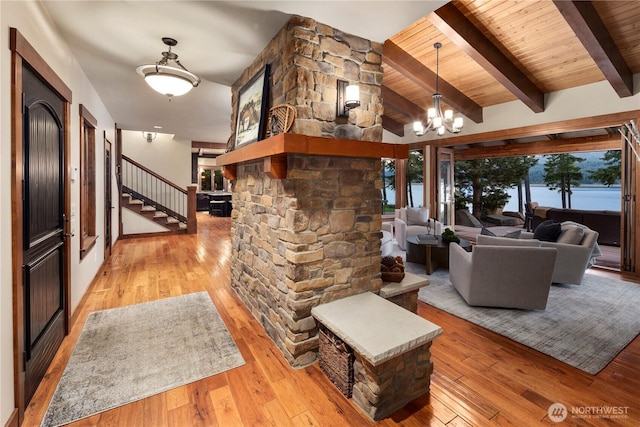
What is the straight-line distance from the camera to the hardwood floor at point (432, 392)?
1819mm

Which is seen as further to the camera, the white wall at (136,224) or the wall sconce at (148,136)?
the wall sconce at (148,136)

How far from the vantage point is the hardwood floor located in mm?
1819

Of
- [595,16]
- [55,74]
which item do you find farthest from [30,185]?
[595,16]

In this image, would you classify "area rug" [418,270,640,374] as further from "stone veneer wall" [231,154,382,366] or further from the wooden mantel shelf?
the wooden mantel shelf

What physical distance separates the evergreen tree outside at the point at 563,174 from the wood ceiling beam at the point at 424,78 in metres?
6.09

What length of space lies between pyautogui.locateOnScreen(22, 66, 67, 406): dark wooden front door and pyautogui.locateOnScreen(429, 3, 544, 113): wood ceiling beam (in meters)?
3.98

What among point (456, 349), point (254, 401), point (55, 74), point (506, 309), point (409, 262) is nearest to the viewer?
point (254, 401)

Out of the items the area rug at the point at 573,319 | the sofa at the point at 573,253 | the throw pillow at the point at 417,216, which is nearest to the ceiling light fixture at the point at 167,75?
the area rug at the point at 573,319

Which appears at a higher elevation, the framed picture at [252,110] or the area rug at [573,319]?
the framed picture at [252,110]

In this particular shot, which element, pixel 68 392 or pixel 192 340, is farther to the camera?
pixel 192 340

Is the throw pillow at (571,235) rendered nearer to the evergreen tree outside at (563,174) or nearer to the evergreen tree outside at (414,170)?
the evergreen tree outside at (414,170)

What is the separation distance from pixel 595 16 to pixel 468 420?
15.0 ft

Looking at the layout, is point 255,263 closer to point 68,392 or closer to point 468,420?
point 68,392

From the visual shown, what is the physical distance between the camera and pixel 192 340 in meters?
2.73
